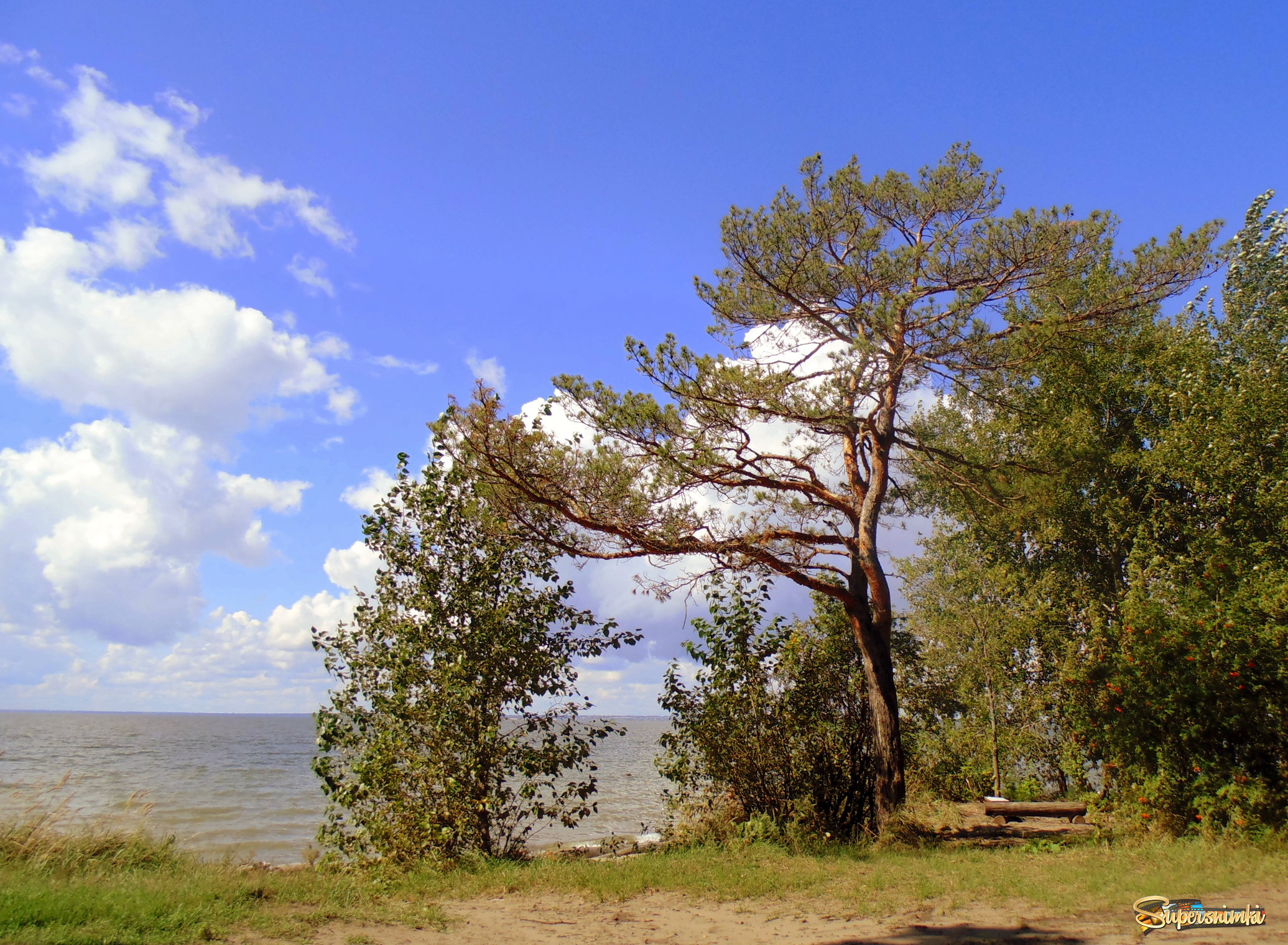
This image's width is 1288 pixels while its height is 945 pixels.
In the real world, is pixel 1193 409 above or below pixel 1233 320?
below

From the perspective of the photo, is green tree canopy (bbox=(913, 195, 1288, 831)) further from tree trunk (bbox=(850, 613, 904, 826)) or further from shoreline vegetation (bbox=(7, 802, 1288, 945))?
tree trunk (bbox=(850, 613, 904, 826))

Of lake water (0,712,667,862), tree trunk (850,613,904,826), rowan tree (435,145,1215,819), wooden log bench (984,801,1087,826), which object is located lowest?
lake water (0,712,667,862)

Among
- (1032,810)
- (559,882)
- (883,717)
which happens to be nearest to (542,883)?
(559,882)

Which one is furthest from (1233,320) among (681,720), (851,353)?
(681,720)

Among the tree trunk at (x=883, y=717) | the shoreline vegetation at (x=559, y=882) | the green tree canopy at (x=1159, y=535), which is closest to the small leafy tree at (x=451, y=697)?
the shoreline vegetation at (x=559, y=882)

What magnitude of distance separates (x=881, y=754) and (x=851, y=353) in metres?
6.04

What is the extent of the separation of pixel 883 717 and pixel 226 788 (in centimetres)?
2952

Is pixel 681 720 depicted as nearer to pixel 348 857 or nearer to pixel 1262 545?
pixel 348 857

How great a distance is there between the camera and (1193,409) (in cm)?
A: 1382

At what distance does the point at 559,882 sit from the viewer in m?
8.05

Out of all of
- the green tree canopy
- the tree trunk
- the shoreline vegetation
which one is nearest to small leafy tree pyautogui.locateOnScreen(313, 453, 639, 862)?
the shoreline vegetation

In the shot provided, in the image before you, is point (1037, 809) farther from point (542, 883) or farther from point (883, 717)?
point (542, 883)

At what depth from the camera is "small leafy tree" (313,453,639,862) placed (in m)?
9.71

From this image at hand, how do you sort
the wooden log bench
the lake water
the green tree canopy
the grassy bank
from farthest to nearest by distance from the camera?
the lake water, the wooden log bench, the green tree canopy, the grassy bank
